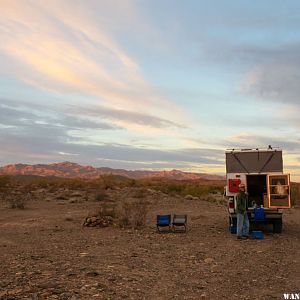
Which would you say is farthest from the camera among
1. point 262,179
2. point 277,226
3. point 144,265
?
point 262,179

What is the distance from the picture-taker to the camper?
15930 millimetres

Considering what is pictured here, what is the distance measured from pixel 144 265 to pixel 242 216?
19.5 ft

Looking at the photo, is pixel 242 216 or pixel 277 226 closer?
pixel 242 216

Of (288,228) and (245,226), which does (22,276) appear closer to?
(245,226)

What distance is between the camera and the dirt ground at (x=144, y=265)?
25.5 feet

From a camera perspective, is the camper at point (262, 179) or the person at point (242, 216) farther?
the camper at point (262, 179)

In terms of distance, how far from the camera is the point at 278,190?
15.9 meters

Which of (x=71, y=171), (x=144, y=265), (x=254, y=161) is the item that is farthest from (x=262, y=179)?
(x=71, y=171)

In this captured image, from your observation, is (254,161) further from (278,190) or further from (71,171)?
(71,171)

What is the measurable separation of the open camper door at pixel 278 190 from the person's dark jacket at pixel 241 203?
1017mm

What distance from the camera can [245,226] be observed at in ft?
50.2

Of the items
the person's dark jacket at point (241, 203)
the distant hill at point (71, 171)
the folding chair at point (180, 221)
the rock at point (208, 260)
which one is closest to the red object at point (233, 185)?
the person's dark jacket at point (241, 203)

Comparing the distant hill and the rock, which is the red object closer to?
the rock

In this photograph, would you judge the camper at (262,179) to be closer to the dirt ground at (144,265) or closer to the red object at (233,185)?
the red object at (233,185)
